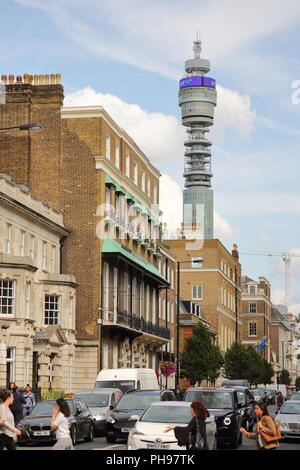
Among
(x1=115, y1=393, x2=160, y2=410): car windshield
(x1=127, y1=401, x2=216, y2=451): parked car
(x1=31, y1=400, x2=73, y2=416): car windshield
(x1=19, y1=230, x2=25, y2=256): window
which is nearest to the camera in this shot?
(x1=127, y1=401, x2=216, y2=451): parked car

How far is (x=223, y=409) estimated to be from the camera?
92.7ft

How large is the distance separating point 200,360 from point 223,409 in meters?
53.0

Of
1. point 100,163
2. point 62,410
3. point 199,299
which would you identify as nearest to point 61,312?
point 100,163

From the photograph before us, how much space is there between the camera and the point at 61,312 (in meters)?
54.0

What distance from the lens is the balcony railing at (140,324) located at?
62497 mm

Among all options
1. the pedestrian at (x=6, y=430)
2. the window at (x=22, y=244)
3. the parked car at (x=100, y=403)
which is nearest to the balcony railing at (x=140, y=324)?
the window at (x=22, y=244)

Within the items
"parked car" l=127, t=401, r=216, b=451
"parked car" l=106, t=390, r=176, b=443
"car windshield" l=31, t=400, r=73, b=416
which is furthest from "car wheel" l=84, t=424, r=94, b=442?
"parked car" l=127, t=401, r=216, b=451

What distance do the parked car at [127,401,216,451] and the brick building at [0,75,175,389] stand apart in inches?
1371

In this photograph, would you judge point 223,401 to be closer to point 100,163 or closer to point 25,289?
point 25,289

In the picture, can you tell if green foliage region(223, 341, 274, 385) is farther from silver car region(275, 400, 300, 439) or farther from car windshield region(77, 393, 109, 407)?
silver car region(275, 400, 300, 439)

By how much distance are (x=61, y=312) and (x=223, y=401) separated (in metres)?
26.3

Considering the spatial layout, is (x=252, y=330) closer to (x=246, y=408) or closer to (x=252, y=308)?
(x=252, y=308)

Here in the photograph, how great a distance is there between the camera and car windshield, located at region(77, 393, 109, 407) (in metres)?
33.6

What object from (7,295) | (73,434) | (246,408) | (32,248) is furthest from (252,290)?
(73,434)
